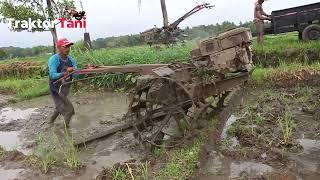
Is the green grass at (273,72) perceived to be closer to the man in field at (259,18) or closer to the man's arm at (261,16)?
the man in field at (259,18)

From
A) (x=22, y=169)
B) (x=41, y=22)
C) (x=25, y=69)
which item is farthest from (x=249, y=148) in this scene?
(x=41, y=22)

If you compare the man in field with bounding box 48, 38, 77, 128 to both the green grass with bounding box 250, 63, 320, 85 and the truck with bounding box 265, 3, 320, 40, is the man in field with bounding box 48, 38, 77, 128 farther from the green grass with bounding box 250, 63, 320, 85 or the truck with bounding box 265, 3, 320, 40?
the truck with bounding box 265, 3, 320, 40

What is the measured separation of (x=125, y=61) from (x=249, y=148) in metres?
6.84

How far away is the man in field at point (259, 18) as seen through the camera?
12.6m

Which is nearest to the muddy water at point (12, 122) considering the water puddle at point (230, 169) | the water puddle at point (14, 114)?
the water puddle at point (14, 114)

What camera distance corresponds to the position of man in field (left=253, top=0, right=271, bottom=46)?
41.3 ft

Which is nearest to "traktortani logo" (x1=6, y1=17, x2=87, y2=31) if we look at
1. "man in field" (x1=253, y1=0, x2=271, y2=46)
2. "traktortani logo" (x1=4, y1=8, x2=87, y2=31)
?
"traktortani logo" (x1=4, y1=8, x2=87, y2=31)

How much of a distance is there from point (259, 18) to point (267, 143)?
23.3 ft

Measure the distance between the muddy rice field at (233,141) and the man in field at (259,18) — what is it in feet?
11.0

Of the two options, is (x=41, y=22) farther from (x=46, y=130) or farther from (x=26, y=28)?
(x=46, y=130)

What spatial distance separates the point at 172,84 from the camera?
648 cm

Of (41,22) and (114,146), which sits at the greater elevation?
(41,22)

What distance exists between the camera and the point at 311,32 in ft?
39.3

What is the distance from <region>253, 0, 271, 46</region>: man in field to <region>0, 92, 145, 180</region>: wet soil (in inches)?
173
